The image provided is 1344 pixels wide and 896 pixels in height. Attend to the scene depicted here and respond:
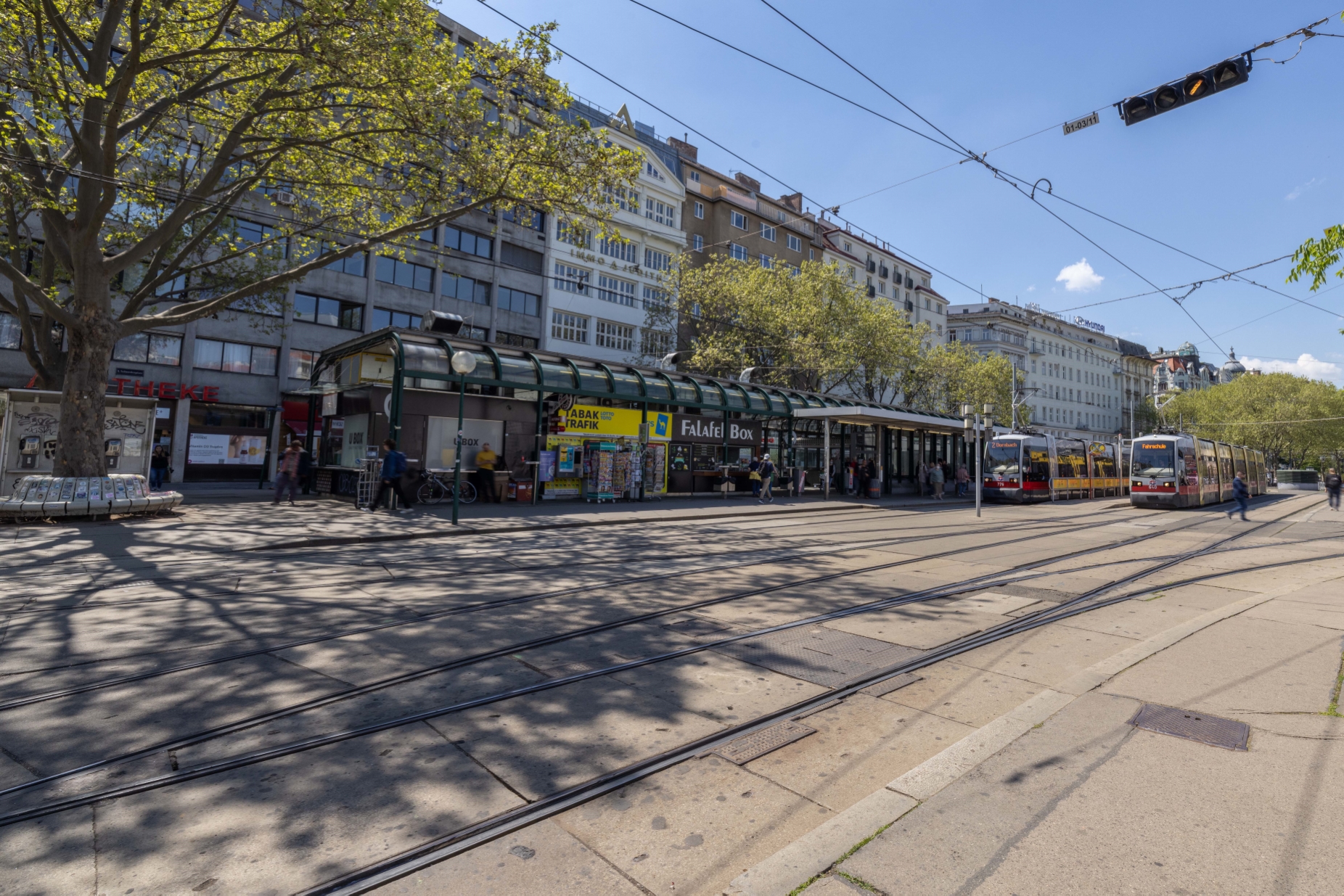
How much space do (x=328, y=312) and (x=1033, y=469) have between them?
32.0m

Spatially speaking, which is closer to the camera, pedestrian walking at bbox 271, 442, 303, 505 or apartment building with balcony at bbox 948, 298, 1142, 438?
pedestrian walking at bbox 271, 442, 303, 505

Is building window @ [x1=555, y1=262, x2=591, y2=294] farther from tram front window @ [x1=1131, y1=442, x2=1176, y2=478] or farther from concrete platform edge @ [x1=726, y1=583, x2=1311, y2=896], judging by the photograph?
concrete platform edge @ [x1=726, y1=583, x2=1311, y2=896]

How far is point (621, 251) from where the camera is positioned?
41.7 m

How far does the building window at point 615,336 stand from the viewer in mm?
40719

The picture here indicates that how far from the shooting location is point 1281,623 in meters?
6.93

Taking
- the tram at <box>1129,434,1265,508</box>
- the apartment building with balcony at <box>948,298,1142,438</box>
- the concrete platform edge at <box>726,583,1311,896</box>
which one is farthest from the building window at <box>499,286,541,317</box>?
the apartment building with balcony at <box>948,298,1142,438</box>

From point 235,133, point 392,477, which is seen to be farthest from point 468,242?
point 392,477

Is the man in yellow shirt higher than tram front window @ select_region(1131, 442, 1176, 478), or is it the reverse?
tram front window @ select_region(1131, 442, 1176, 478)

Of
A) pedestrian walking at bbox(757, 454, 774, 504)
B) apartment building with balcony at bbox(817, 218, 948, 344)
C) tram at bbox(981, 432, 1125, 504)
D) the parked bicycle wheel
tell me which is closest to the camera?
the parked bicycle wheel

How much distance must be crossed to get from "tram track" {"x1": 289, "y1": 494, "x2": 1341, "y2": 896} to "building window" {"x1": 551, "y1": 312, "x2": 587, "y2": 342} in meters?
35.1

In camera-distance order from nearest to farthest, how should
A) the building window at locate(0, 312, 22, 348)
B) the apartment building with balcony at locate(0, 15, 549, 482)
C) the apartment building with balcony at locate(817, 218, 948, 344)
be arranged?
the building window at locate(0, 312, 22, 348) < the apartment building with balcony at locate(0, 15, 549, 482) < the apartment building with balcony at locate(817, 218, 948, 344)

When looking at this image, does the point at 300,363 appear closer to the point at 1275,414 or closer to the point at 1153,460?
the point at 1153,460

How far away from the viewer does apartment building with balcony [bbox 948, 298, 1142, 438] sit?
77.6m

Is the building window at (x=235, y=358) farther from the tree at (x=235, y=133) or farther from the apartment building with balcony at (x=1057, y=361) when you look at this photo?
the apartment building with balcony at (x=1057, y=361)
